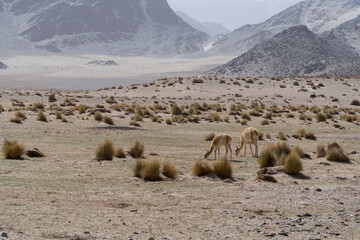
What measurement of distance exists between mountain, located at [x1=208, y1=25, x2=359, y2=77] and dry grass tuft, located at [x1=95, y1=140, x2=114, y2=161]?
2575 inches

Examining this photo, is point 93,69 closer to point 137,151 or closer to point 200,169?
point 137,151

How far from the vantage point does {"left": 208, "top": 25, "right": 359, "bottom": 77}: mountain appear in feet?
271

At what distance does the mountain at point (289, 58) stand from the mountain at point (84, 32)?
78.2 m

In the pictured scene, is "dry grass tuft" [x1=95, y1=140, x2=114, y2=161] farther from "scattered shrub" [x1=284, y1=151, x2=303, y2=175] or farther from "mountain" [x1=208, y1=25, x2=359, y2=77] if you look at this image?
"mountain" [x1=208, y1=25, x2=359, y2=77]

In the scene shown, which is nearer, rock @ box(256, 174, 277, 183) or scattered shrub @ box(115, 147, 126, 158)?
rock @ box(256, 174, 277, 183)

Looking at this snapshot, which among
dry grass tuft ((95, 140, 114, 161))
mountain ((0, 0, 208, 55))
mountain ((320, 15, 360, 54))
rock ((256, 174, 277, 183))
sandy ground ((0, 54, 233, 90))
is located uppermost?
mountain ((0, 0, 208, 55))

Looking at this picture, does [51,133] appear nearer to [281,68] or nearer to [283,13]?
[281,68]

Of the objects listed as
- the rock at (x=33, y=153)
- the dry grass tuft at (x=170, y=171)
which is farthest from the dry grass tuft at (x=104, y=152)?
the dry grass tuft at (x=170, y=171)

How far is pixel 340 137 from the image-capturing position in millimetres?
26547

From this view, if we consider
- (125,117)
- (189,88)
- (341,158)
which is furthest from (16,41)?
(341,158)

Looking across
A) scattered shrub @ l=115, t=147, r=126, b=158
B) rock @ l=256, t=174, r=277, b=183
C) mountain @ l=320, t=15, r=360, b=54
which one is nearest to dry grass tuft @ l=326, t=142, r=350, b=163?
rock @ l=256, t=174, r=277, b=183

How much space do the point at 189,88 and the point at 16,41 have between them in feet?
392

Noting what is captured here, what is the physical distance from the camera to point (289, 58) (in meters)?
87.2

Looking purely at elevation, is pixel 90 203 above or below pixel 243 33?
below
